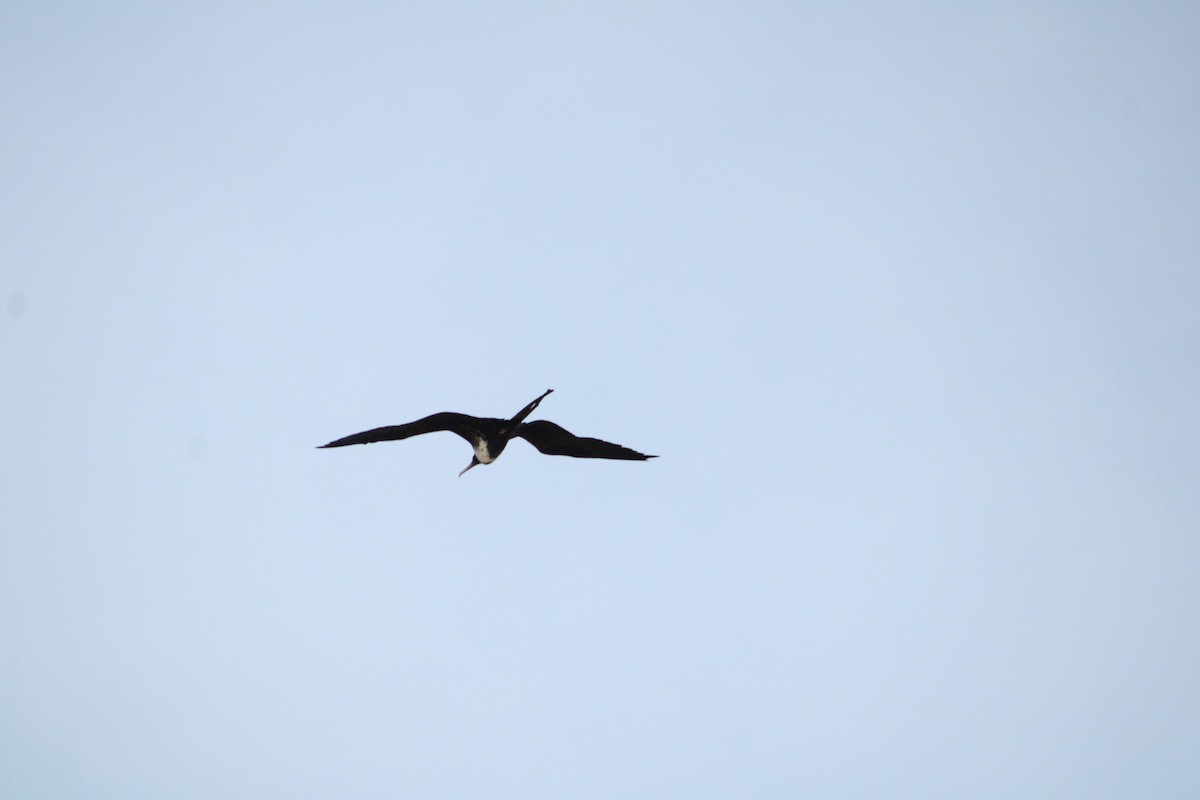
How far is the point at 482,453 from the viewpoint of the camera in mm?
20391

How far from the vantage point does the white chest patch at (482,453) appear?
66.6ft

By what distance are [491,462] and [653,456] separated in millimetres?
3114

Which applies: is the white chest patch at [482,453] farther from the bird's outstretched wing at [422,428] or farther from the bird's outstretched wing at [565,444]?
the bird's outstretched wing at [565,444]

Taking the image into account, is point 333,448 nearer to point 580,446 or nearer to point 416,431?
point 416,431

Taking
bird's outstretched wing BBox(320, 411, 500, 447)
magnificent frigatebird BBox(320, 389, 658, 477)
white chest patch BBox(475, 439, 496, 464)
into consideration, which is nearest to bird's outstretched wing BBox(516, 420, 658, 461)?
magnificent frigatebird BBox(320, 389, 658, 477)

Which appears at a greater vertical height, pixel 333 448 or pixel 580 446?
pixel 580 446

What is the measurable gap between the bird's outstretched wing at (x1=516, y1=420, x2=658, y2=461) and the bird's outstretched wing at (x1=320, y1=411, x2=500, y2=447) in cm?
153

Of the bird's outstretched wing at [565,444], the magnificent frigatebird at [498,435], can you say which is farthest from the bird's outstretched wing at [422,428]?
the bird's outstretched wing at [565,444]

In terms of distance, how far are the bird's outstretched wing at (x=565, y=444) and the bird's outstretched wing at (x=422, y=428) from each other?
153cm

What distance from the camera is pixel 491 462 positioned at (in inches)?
809

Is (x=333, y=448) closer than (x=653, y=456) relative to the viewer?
Yes

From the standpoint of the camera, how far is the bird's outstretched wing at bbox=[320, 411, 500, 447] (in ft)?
61.7

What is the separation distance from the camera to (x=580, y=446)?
21594mm

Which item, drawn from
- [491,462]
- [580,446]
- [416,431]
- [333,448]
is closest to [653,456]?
[580,446]
